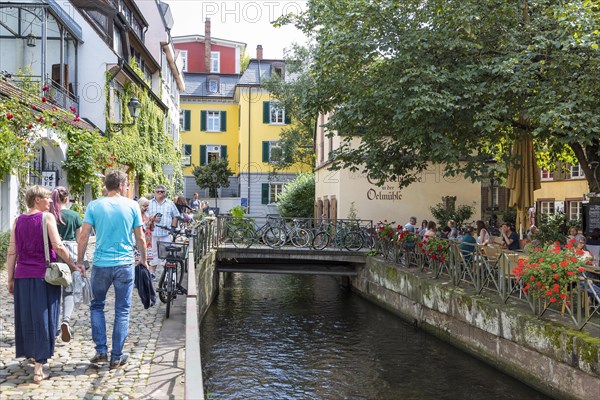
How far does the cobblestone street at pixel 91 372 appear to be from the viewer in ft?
17.1

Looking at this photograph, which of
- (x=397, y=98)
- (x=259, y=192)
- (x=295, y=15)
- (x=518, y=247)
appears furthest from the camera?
(x=259, y=192)

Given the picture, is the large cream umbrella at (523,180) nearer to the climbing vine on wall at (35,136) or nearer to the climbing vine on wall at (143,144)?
the climbing vine on wall at (35,136)

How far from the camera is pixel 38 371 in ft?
18.0

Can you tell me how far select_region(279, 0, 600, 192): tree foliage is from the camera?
12211 mm

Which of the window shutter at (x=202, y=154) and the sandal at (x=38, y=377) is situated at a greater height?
the window shutter at (x=202, y=154)

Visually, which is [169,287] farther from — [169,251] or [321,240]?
[321,240]

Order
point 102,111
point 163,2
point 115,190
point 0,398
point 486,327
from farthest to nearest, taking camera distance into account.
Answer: point 163,2 → point 102,111 → point 486,327 → point 115,190 → point 0,398

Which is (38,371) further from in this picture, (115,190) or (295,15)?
(295,15)

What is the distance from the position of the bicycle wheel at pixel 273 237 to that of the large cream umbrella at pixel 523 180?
814 cm

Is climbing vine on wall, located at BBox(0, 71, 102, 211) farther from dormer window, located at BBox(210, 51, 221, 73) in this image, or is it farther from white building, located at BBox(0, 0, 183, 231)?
dormer window, located at BBox(210, 51, 221, 73)

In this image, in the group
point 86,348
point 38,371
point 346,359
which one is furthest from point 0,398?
point 346,359

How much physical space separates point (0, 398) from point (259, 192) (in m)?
39.1

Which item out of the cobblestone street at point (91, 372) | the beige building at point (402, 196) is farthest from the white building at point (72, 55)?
the cobblestone street at point (91, 372)

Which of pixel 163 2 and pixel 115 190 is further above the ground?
pixel 163 2
